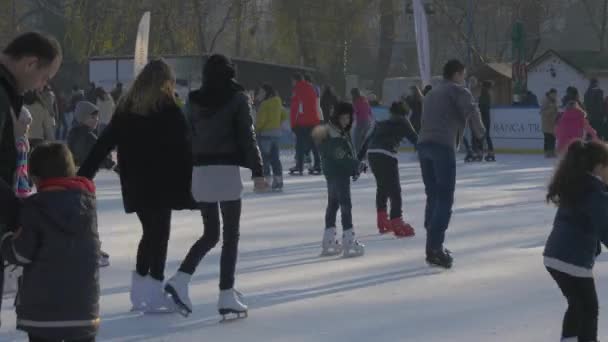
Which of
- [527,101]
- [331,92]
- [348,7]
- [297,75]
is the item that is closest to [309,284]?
[297,75]

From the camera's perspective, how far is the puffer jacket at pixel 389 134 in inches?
449

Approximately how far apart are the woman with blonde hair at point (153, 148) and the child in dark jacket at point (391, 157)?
459cm

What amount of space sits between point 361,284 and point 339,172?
1.67 m

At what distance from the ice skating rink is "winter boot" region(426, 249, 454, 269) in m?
0.10

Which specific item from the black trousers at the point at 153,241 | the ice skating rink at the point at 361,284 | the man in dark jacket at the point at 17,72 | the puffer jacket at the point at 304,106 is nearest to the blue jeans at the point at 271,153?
the puffer jacket at the point at 304,106

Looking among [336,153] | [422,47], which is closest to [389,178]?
[336,153]

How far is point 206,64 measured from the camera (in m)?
7.26

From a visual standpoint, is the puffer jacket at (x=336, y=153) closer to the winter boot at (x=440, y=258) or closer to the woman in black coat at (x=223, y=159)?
the winter boot at (x=440, y=258)

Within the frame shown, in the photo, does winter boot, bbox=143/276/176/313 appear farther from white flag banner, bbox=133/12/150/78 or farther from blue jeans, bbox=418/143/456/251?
white flag banner, bbox=133/12/150/78

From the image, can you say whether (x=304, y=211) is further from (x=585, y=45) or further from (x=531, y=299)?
(x=585, y=45)

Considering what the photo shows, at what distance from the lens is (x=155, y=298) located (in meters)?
7.23

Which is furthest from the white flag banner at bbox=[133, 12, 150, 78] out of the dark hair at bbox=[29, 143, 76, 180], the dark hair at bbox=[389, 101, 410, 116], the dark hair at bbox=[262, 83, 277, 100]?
the dark hair at bbox=[29, 143, 76, 180]

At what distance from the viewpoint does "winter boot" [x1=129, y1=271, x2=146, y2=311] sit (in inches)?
285

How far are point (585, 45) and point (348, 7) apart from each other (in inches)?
1446
